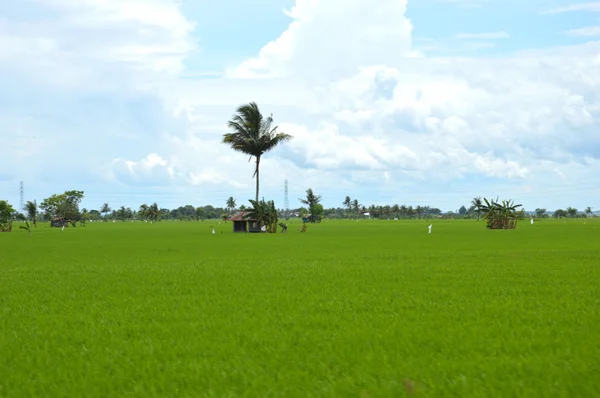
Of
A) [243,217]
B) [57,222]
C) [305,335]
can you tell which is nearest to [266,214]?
[243,217]

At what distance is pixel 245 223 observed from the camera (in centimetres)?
6000

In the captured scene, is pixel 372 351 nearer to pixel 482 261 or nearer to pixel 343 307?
pixel 343 307

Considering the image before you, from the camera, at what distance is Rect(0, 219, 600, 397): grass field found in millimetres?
6605

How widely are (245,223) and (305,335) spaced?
169ft

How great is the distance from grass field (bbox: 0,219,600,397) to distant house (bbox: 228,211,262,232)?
131 feet

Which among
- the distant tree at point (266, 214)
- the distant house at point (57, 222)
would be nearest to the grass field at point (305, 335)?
the distant tree at point (266, 214)

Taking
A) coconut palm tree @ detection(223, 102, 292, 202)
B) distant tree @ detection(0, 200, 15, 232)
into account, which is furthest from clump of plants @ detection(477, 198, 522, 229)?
distant tree @ detection(0, 200, 15, 232)

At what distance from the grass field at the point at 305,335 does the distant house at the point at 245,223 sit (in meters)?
40.1

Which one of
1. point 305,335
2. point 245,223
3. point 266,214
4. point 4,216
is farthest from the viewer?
point 4,216

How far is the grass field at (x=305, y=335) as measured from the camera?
6605mm

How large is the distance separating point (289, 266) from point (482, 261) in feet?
22.3

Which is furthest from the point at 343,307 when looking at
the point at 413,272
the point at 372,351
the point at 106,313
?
the point at 413,272

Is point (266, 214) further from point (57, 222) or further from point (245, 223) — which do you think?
point (57, 222)

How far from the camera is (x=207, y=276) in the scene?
17.4 metres
